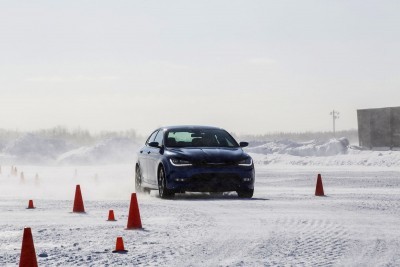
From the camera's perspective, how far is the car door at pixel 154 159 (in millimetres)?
17750

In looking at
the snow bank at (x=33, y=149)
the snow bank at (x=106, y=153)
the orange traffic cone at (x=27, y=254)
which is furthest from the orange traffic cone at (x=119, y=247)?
the snow bank at (x=33, y=149)

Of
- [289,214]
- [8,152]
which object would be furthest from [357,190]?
[8,152]

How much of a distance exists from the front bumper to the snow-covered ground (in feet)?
1.01

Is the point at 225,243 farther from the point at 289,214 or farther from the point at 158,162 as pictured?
the point at 158,162

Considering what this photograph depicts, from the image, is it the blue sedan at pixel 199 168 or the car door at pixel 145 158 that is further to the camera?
the car door at pixel 145 158

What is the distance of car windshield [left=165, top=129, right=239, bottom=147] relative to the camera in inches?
709

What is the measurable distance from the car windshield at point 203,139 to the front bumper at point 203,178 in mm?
1223

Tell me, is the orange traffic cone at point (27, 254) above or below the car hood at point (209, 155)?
below

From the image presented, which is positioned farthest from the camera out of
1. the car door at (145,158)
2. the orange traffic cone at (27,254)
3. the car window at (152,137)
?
the car window at (152,137)

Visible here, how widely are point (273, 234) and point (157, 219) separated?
2652 millimetres

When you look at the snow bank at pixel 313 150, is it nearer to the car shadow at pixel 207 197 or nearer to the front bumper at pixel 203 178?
the car shadow at pixel 207 197

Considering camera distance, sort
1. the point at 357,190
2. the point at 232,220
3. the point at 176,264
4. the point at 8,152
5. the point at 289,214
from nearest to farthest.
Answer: the point at 176,264
the point at 232,220
the point at 289,214
the point at 357,190
the point at 8,152

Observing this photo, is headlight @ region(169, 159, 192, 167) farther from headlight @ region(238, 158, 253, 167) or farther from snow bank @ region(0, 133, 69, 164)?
snow bank @ region(0, 133, 69, 164)

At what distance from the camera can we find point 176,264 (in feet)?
27.6
